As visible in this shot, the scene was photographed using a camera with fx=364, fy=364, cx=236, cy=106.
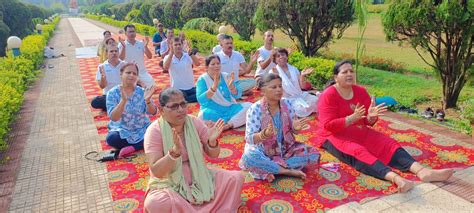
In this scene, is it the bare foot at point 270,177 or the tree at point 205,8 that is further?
the tree at point 205,8

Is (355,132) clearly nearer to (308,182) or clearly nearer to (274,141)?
(308,182)

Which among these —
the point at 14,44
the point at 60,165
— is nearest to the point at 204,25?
the point at 14,44

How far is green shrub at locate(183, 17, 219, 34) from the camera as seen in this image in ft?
60.5

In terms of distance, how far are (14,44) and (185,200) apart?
10718 mm

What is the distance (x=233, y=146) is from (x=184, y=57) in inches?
105

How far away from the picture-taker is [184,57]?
6926 mm

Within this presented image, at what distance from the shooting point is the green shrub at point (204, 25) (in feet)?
60.5

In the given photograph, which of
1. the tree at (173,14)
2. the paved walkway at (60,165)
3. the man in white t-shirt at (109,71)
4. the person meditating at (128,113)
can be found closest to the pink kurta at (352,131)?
the person meditating at (128,113)

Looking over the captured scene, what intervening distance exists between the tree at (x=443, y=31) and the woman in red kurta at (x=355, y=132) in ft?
10.3

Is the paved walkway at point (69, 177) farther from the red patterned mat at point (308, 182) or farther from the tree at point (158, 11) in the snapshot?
the tree at point (158, 11)

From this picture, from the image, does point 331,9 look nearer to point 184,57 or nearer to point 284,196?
point 184,57

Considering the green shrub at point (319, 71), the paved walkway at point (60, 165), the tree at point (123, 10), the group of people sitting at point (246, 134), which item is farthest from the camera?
the tree at point (123, 10)

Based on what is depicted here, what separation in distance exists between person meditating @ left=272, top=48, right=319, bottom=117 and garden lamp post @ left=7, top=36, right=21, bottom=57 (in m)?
9.03

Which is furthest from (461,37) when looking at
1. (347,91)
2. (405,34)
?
(347,91)
